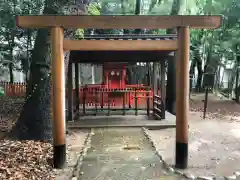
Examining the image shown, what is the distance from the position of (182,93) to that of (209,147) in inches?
105

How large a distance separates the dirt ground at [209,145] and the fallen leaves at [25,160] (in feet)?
8.33

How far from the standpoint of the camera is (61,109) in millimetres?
6102

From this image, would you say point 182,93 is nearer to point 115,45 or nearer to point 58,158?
point 115,45

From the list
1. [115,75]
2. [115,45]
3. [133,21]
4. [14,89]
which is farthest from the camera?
[14,89]

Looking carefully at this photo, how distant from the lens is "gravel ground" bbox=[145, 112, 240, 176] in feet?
20.2

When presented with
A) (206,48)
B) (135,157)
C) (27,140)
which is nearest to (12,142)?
(27,140)

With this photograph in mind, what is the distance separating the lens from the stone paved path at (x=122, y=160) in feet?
18.3

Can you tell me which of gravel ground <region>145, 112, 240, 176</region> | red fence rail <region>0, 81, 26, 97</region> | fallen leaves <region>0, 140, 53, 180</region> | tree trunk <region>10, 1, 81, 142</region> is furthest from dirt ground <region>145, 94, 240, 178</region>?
red fence rail <region>0, 81, 26, 97</region>

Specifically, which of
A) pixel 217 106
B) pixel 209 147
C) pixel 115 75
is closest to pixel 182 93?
pixel 209 147

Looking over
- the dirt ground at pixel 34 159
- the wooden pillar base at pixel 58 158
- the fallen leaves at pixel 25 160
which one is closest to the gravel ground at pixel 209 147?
the dirt ground at pixel 34 159

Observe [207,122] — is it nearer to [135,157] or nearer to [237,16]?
[135,157]

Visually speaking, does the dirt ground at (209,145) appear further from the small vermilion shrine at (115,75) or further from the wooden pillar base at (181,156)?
the small vermilion shrine at (115,75)

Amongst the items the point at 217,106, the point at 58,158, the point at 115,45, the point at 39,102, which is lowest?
the point at 217,106

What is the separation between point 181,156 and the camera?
609 centimetres
